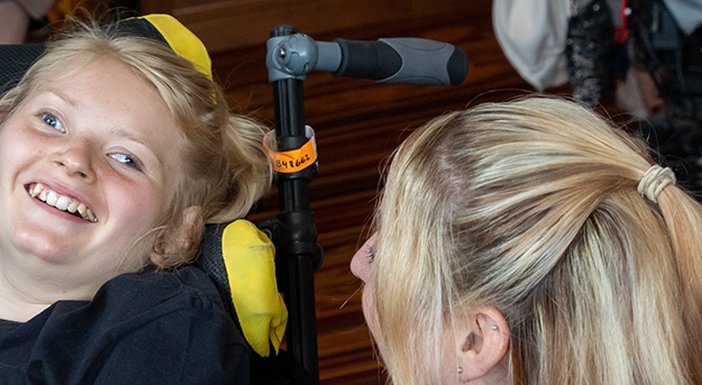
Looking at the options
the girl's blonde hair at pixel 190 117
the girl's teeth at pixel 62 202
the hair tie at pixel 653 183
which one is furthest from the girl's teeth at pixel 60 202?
the hair tie at pixel 653 183

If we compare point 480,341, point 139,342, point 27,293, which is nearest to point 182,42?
point 27,293

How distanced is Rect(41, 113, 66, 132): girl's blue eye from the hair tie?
28.5 inches

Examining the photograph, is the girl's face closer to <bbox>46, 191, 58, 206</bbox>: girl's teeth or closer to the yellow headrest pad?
<bbox>46, 191, 58, 206</bbox>: girl's teeth

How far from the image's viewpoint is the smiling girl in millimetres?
1333

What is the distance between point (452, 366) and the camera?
1217 mm

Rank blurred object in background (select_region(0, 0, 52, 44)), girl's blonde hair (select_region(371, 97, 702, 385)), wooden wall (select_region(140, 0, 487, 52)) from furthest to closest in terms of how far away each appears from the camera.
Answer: wooden wall (select_region(140, 0, 487, 52)) → blurred object in background (select_region(0, 0, 52, 44)) → girl's blonde hair (select_region(371, 97, 702, 385))

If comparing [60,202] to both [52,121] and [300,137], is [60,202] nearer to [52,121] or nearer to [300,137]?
[52,121]

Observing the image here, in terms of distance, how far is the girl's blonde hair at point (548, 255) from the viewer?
1.13 metres

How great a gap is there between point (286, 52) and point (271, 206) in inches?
52.5

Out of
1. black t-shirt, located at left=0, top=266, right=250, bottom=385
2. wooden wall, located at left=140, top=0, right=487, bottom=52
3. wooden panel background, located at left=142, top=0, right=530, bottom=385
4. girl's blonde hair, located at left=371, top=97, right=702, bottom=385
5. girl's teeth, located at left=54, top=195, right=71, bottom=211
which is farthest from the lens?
wooden wall, located at left=140, top=0, right=487, bottom=52

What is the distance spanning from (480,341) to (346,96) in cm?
203

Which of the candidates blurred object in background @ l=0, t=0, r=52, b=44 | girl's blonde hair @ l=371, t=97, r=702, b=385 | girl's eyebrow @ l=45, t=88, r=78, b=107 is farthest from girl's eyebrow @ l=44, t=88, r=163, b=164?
blurred object in background @ l=0, t=0, r=52, b=44

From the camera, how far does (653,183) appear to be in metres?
1.17

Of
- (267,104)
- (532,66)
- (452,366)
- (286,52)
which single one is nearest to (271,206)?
(267,104)
